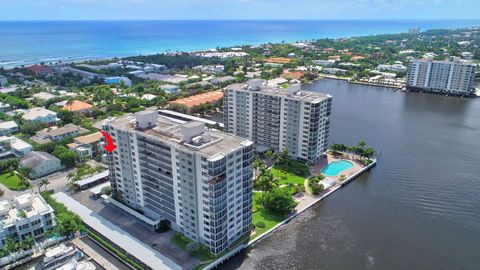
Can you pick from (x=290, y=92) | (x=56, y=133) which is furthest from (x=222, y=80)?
(x=290, y=92)

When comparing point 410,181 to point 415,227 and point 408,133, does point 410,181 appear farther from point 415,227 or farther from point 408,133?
point 408,133

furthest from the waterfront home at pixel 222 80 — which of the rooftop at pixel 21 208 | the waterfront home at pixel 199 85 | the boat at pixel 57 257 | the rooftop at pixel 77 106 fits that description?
the boat at pixel 57 257

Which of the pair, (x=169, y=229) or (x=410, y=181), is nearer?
(x=169, y=229)

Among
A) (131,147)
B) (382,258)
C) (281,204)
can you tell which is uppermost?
(131,147)

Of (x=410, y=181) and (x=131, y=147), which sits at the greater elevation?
(x=131, y=147)

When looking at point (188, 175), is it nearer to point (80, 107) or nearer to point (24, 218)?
point (24, 218)

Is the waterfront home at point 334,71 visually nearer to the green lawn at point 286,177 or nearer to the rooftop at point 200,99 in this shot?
the rooftop at point 200,99

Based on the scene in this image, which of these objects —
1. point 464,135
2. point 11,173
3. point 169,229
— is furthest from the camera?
point 464,135

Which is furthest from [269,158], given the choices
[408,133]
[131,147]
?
[408,133]

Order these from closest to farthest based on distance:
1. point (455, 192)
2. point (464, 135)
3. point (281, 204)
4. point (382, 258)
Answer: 1. point (382, 258)
2. point (281, 204)
3. point (455, 192)
4. point (464, 135)
